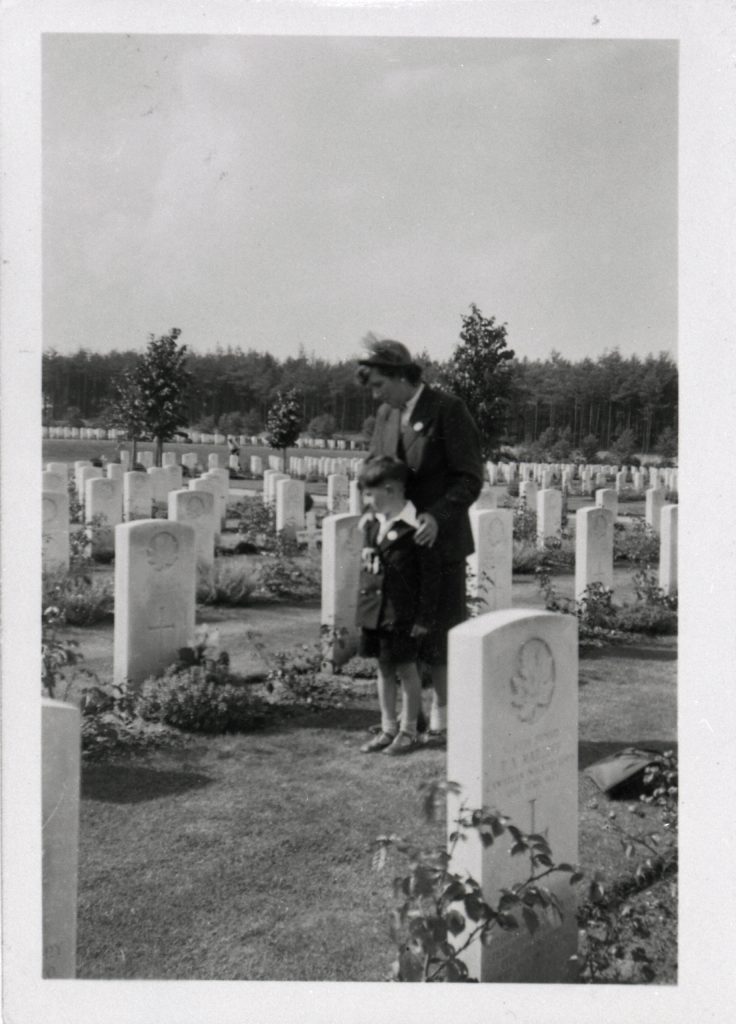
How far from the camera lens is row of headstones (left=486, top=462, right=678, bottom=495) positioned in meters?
18.7

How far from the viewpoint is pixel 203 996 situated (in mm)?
3174

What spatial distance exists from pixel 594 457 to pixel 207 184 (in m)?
17.3

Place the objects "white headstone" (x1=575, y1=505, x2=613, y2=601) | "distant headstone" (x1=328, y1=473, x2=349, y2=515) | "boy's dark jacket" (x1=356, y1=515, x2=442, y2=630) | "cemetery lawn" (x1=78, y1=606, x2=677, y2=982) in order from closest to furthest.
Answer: "cemetery lawn" (x1=78, y1=606, x2=677, y2=982), "boy's dark jacket" (x1=356, y1=515, x2=442, y2=630), "white headstone" (x1=575, y1=505, x2=613, y2=601), "distant headstone" (x1=328, y1=473, x2=349, y2=515)

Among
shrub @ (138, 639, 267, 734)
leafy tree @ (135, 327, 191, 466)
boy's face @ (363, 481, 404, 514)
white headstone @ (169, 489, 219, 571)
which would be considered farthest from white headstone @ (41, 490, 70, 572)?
boy's face @ (363, 481, 404, 514)

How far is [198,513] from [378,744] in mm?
4867

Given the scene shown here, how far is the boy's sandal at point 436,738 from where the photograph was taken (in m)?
5.14

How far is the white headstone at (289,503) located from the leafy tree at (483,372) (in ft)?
8.65

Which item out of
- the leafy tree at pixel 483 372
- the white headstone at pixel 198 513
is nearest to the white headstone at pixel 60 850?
the leafy tree at pixel 483 372

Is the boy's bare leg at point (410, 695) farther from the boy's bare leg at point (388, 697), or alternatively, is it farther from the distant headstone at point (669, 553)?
the distant headstone at point (669, 553)

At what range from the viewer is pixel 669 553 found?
9.41 m

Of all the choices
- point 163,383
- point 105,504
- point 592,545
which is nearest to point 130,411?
point 105,504

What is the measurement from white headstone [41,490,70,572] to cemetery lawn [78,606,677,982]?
13.1 feet

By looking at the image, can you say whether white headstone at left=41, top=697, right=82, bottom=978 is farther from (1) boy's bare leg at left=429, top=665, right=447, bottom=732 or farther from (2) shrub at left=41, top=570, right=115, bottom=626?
(2) shrub at left=41, top=570, right=115, bottom=626

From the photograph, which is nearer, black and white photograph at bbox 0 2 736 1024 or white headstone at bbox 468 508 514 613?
black and white photograph at bbox 0 2 736 1024
